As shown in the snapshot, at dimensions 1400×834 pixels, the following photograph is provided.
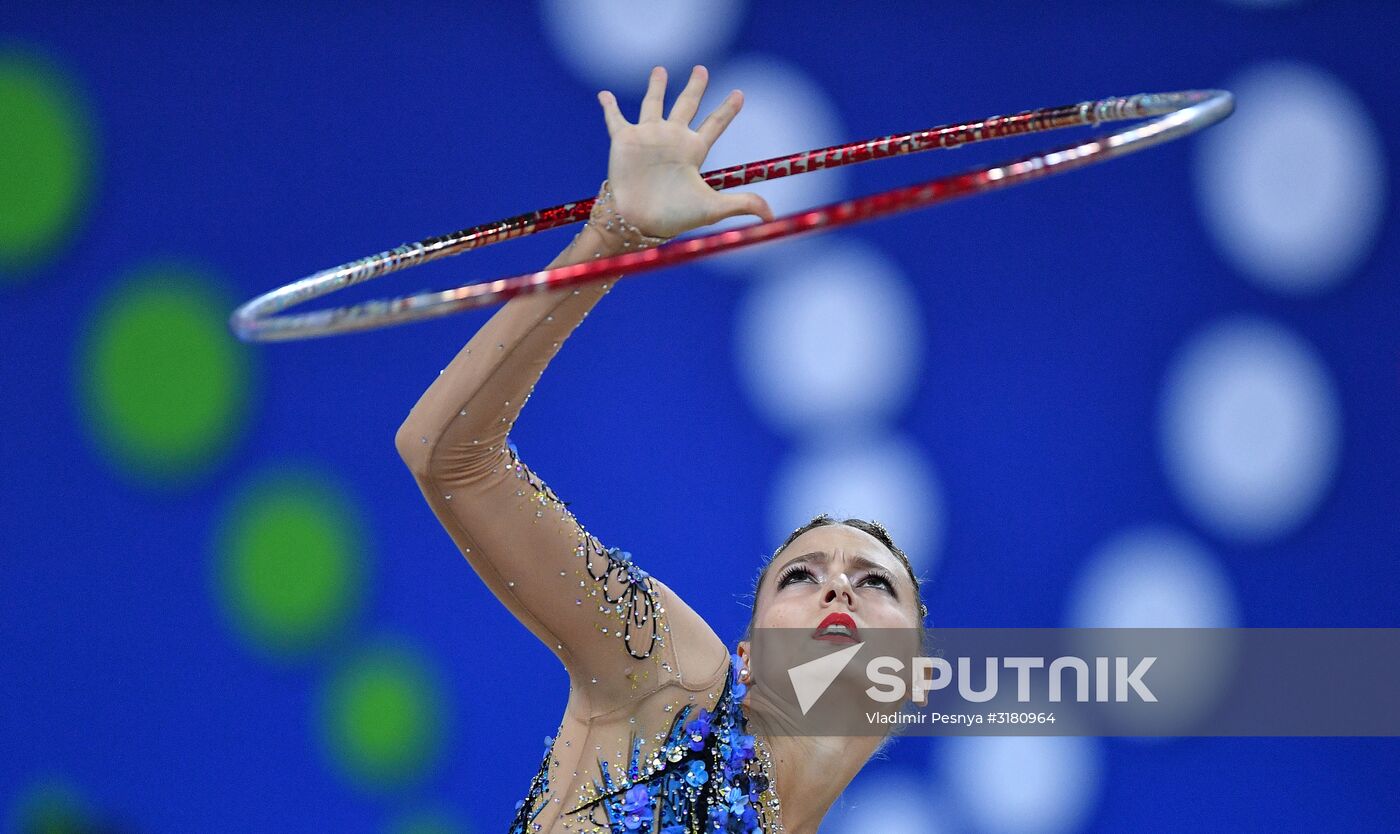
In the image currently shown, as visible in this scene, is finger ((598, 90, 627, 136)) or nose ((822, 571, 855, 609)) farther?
nose ((822, 571, 855, 609))

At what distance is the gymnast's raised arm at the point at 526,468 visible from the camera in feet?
4.76

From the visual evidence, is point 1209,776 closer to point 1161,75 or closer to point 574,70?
point 1161,75

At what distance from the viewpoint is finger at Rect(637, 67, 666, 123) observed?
147 centimetres

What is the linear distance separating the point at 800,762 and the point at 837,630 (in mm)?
182

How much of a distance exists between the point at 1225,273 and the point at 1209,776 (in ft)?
3.16

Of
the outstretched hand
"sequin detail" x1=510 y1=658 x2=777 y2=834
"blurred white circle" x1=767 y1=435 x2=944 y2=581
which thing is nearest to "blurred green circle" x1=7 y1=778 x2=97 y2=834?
"sequin detail" x1=510 y1=658 x2=777 y2=834

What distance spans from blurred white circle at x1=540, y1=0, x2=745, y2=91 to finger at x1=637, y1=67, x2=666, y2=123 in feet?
4.23

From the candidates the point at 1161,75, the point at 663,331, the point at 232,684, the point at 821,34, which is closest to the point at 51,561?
the point at 232,684

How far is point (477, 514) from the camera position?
1.54 meters

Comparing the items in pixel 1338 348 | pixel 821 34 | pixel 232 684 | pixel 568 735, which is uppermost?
pixel 821 34

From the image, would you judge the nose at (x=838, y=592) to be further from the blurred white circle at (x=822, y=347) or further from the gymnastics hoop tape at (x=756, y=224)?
the blurred white circle at (x=822, y=347)
